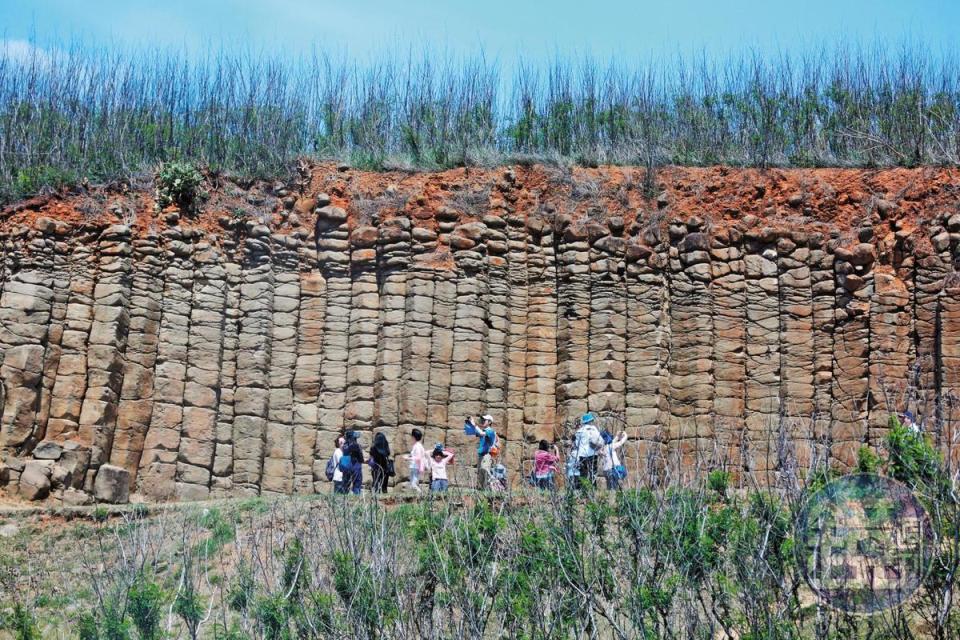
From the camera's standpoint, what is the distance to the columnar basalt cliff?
72.2 ft

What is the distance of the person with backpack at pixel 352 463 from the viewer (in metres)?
20.2

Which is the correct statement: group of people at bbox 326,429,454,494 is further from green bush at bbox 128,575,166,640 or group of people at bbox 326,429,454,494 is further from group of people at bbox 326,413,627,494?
green bush at bbox 128,575,166,640

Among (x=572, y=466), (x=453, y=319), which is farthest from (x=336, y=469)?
(x=572, y=466)

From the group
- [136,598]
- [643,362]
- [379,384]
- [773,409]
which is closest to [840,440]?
[773,409]

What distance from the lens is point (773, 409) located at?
2234 centimetres

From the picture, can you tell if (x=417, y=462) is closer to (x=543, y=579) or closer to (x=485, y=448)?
(x=485, y=448)

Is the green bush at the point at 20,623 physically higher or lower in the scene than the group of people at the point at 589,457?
lower

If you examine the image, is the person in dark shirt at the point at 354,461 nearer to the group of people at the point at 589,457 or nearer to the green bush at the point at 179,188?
the group of people at the point at 589,457

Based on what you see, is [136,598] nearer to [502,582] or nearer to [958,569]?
[502,582]

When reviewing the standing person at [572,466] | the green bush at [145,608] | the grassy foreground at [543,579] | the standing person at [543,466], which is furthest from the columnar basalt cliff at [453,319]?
the green bush at [145,608]

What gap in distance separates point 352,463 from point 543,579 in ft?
19.9

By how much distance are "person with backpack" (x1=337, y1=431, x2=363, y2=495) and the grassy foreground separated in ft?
11.3

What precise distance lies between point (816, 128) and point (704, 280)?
4.32 metres

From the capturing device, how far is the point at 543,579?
14898 mm
